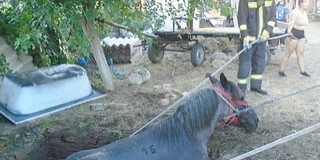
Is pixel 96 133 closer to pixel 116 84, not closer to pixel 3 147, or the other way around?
pixel 3 147

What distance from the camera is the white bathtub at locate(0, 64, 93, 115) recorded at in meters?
6.05

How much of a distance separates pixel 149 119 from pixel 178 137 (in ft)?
7.20

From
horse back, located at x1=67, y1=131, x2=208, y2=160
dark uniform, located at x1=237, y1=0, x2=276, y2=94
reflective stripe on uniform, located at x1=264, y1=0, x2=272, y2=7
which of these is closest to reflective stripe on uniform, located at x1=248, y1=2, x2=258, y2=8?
dark uniform, located at x1=237, y1=0, x2=276, y2=94

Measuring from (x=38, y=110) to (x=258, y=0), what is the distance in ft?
11.7

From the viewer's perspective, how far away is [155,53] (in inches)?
390

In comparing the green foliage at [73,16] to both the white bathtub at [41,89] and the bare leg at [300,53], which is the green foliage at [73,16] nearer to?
the white bathtub at [41,89]

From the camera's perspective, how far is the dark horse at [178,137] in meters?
3.36

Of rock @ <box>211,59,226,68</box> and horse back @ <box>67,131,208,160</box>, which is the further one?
rock @ <box>211,59,226,68</box>

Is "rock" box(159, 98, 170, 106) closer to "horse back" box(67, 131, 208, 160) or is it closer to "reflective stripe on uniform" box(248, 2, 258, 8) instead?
"reflective stripe on uniform" box(248, 2, 258, 8)

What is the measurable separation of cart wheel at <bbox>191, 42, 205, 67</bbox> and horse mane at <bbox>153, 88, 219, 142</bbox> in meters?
5.64

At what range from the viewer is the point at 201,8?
6809 mm

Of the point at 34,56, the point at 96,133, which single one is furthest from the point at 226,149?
the point at 34,56

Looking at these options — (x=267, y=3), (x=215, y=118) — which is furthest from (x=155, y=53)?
(x=215, y=118)

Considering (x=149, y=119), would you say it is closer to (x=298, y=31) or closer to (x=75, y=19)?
(x=75, y=19)
